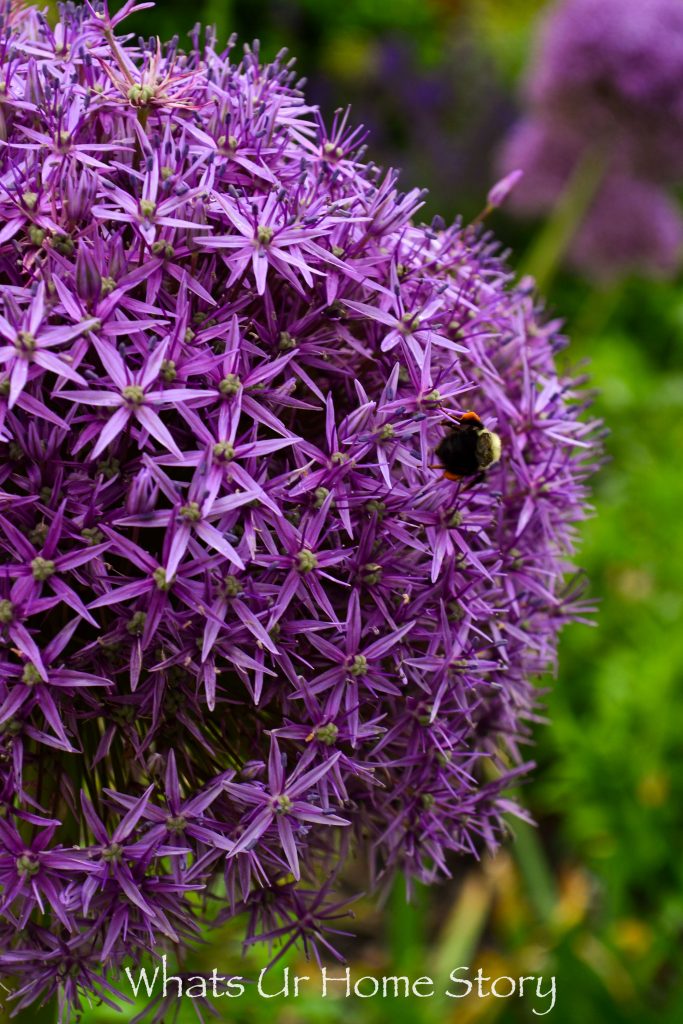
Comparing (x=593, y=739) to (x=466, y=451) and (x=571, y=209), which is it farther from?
(x=466, y=451)

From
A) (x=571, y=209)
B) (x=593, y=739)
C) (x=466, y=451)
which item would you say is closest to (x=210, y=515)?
(x=466, y=451)

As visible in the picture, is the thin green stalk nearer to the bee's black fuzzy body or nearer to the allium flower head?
the allium flower head

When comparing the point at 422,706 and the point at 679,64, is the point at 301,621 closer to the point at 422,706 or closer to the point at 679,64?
the point at 422,706

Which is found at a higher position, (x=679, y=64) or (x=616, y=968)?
(x=679, y=64)

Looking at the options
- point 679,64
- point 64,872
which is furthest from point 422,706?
point 679,64

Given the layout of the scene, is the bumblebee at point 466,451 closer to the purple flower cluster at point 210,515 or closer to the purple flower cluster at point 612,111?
the purple flower cluster at point 210,515

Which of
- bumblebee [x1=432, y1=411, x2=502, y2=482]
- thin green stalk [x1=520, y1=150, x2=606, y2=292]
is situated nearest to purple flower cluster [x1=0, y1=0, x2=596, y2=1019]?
bumblebee [x1=432, y1=411, x2=502, y2=482]

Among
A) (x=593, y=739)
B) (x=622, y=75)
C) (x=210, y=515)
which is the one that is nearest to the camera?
(x=210, y=515)
